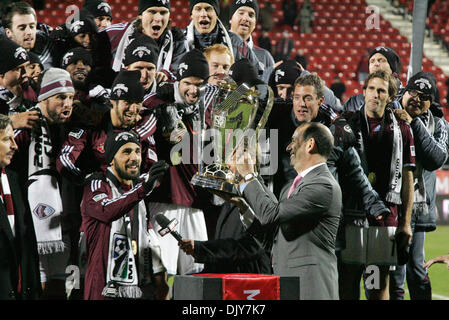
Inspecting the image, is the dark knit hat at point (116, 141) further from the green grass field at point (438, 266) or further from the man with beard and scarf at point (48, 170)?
the green grass field at point (438, 266)

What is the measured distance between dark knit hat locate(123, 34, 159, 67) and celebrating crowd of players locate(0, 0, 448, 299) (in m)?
0.02

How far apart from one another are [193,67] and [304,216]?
1703 mm

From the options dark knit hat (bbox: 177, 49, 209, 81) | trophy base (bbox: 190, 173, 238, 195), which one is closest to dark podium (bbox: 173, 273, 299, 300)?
trophy base (bbox: 190, 173, 238, 195)

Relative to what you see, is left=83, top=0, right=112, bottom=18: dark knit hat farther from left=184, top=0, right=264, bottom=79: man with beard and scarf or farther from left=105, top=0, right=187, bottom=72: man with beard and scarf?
left=184, top=0, right=264, bottom=79: man with beard and scarf

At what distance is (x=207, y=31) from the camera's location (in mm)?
5527

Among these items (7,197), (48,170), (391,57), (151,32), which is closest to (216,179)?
(7,197)

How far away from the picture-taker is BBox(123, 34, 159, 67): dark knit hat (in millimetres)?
4910

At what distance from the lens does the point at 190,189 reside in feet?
16.2

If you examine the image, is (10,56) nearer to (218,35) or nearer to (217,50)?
(217,50)

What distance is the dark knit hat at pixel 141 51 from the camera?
4.91 meters

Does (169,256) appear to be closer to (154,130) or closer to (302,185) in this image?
(154,130)

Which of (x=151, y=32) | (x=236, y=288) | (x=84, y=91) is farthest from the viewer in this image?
(x=151, y=32)

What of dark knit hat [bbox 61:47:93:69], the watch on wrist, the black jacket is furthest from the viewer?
dark knit hat [bbox 61:47:93:69]

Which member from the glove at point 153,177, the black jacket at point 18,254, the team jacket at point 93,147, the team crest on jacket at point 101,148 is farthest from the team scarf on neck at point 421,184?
the black jacket at point 18,254
